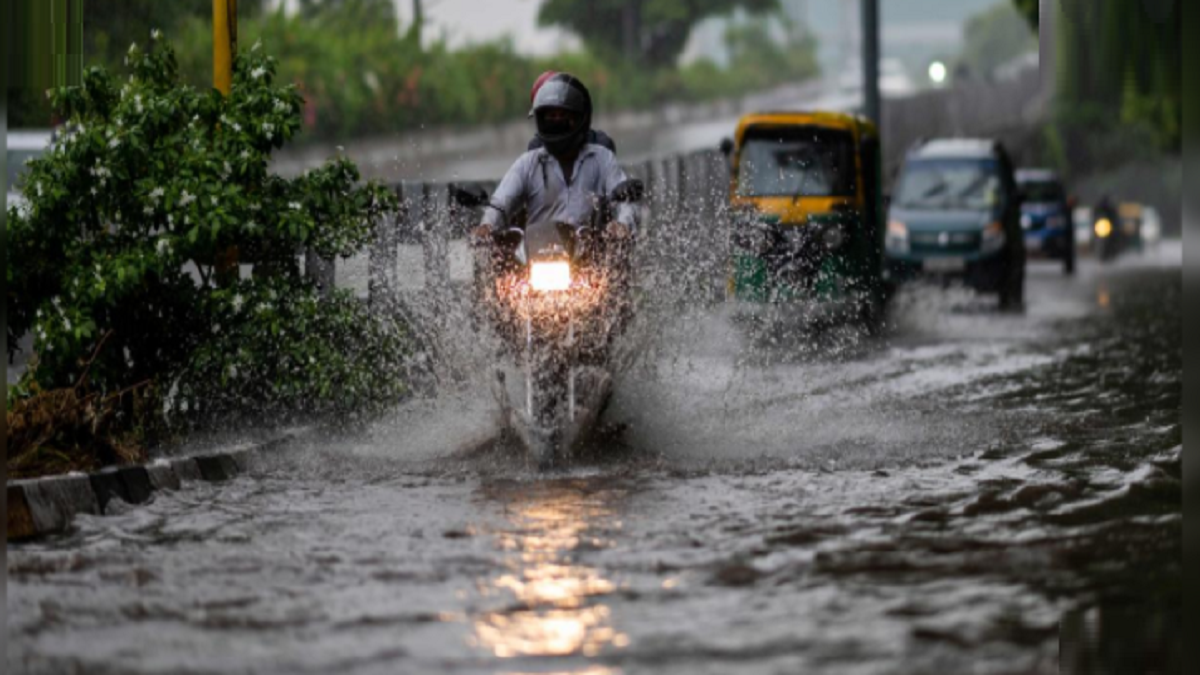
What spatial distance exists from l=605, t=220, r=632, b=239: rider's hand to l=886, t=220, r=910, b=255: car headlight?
57.3ft

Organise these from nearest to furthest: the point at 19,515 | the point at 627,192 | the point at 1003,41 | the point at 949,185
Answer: the point at 19,515, the point at 627,192, the point at 949,185, the point at 1003,41

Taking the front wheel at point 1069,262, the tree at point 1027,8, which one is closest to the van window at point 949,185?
the tree at point 1027,8

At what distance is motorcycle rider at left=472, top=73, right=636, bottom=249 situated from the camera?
36.8 ft

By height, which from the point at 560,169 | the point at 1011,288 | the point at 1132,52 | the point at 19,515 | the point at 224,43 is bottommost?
the point at 19,515

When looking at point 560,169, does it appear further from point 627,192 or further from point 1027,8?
point 1027,8

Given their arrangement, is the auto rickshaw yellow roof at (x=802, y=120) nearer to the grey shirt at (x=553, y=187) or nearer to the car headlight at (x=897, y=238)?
the car headlight at (x=897, y=238)

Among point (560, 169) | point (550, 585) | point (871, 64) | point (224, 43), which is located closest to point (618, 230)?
point (560, 169)

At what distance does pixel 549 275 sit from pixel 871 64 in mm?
21877

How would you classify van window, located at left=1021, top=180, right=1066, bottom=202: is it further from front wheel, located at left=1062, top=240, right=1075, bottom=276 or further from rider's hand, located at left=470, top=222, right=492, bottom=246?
rider's hand, located at left=470, top=222, right=492, bottom=246

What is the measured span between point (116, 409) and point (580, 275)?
2512 millimetres

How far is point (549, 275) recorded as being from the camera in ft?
34.5

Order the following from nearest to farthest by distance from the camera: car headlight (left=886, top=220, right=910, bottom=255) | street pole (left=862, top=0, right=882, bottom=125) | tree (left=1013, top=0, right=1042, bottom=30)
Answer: car headlight (left=886, top=220, right=910, bottom=255) < street pole (left=862, top=0, right=882, bottom=125) < tree (left=1013, top=0, right=1042, bottom=30)

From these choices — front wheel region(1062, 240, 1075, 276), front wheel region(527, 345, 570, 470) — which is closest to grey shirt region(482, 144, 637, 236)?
front wheel region(527, 345, 570, 470)

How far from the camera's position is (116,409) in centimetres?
1120
